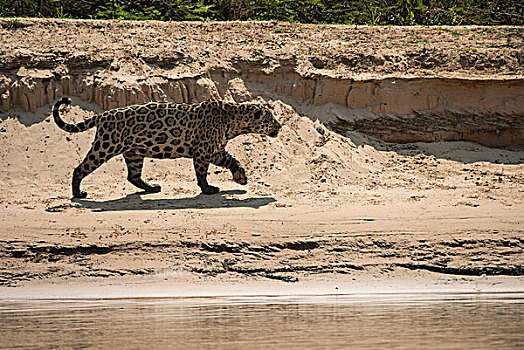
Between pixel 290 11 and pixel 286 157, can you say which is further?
pixel 290 11

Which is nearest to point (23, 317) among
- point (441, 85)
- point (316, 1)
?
point (441, 85)

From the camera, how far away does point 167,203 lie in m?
10.4

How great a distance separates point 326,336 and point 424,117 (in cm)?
918

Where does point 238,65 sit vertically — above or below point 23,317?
above

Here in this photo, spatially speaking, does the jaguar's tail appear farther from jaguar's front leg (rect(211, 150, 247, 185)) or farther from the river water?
the river water

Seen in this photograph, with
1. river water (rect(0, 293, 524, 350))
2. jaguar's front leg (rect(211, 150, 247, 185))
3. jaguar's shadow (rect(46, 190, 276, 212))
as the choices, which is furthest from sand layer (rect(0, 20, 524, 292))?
river water (rect(0, 293, 524, 350))

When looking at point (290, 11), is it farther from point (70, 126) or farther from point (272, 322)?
point (272, 322)

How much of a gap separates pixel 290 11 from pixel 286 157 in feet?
19.9

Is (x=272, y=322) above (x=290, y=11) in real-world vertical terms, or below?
below

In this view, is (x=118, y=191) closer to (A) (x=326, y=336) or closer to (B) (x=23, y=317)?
(B) (x=23, y=317)

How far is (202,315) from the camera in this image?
6.31 m

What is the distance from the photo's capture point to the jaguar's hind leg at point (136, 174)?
1127 centimetres

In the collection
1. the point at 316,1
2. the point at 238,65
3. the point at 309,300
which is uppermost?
the point at 316,1

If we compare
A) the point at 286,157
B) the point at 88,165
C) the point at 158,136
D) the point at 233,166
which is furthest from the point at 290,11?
the point at 88,165
